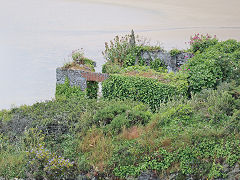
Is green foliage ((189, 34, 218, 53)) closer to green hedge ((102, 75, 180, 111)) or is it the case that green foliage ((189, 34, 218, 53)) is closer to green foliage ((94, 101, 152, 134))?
green hedge ((102, 75, 180, 111))

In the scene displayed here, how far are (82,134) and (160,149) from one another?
246 cm

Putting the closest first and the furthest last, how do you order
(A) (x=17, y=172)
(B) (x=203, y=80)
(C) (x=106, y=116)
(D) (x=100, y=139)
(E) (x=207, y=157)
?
(E) (x=207, y=157) < (A) (x=17, y=172) < (D) (x=100, y=139) < (C) (x=106, y=116) < (B) (x=203, y=80)

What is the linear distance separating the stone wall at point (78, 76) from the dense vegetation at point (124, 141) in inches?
131

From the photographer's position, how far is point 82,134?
26.9ft

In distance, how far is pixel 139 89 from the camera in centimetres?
1184

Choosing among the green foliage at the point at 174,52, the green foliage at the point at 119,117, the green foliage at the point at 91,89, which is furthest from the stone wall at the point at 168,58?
the green foliage at the point at 119,117

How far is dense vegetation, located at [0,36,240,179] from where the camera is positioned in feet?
20.9

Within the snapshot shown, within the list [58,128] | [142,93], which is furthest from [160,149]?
[142,93]

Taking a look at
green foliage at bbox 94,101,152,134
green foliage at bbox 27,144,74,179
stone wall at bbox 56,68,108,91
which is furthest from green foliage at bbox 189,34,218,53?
green foliage at bbox 27,144,74,179

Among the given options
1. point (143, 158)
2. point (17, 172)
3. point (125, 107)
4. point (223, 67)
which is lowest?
point (17, 172)

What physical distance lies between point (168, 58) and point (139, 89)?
5442 millimetres

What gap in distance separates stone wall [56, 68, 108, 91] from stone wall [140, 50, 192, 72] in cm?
436

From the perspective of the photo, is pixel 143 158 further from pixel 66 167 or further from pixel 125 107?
pixel 125 107

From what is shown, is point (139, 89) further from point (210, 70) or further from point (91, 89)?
point (91, 89)
